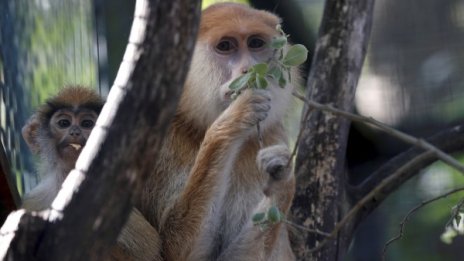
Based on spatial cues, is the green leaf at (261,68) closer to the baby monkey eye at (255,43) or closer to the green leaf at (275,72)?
the green leaf at (275,72)

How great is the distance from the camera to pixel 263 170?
4.59 meters

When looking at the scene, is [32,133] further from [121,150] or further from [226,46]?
[121,150]

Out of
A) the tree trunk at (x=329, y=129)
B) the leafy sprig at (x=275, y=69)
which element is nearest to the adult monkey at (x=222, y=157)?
the tree trunk at (x=329, y=129)

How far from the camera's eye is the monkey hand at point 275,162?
14.7 ft

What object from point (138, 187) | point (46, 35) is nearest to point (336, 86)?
point (46, 35)

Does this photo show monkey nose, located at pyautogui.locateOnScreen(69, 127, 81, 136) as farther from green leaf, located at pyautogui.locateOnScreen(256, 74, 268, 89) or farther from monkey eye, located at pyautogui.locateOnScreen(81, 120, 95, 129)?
green leaf, located at pyautogui.locateOnScreen(256, 74, 268, 89)

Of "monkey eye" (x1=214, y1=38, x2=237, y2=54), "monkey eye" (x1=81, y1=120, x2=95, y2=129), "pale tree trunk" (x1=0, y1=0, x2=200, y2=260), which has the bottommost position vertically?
"pale tree trunk" (x1=0, y1=0, x2=200, y2=260)

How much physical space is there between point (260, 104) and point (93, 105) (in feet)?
3.59

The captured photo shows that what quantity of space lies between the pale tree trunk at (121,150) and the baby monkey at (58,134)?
6.73 ft

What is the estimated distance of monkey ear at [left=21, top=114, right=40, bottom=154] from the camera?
17.3ft

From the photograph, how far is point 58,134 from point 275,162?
4.43 feet

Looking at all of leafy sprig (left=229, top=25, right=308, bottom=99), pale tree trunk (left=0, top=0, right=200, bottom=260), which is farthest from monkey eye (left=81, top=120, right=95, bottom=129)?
pale tree trunk (left=0, top=0, right=200, bottom=260)

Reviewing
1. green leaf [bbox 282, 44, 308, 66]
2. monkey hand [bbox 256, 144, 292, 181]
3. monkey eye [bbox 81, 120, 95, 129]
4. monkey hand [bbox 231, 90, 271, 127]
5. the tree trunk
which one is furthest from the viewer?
the tree trunk

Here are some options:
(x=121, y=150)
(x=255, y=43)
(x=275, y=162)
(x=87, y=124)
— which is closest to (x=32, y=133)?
(x=87, y=124)
